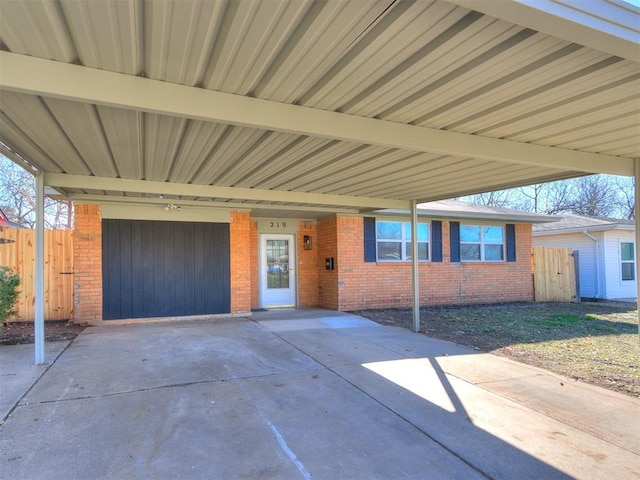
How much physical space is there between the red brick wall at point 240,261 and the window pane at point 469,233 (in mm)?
6782

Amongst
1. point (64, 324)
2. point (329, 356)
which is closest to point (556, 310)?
point (329, 356)

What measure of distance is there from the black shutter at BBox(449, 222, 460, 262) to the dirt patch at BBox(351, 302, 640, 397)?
158 centimetres

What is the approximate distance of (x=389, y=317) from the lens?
392 inches

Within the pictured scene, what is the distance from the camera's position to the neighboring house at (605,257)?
49.0 feet

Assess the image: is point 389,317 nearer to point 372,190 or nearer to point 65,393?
point 372,190

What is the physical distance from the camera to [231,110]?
3445 mm

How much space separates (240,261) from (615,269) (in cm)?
1429

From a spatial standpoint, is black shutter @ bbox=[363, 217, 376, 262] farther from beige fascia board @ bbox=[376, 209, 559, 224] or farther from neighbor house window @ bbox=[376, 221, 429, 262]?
beige fascia board @ bbox=[376, 209, 559, 224]

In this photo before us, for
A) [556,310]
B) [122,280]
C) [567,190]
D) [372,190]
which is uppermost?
[567,190]

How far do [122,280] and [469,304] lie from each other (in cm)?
972

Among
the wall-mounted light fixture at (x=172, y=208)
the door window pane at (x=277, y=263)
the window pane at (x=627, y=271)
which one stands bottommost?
the window pane at (x=627, y=271)

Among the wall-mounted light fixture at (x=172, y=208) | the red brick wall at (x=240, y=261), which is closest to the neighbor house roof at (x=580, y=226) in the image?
the red brick wall at (x=240, y=261)

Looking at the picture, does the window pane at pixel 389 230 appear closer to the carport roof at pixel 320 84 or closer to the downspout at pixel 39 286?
the carport roof at pixel 320 84

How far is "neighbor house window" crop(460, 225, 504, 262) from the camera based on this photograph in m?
12.5
